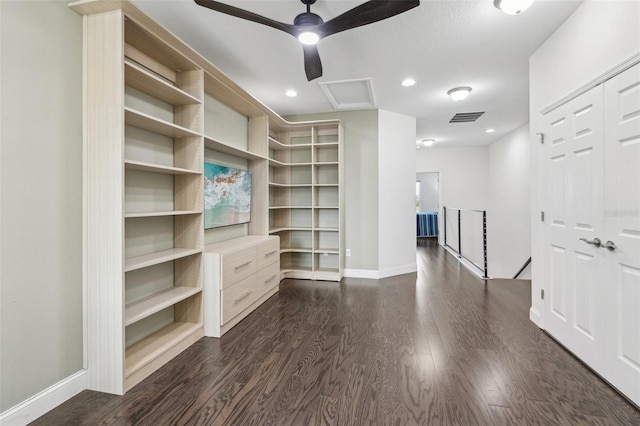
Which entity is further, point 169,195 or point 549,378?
point 169,195

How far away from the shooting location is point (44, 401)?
158cm

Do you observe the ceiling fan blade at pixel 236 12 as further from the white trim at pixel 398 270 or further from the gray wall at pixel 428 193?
the gray wall at pixel 428 193

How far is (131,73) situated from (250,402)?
2.36 metres

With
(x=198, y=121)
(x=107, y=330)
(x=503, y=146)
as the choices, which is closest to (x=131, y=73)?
(x=198, y=121)

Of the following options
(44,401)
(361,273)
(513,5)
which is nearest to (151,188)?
(44,401)

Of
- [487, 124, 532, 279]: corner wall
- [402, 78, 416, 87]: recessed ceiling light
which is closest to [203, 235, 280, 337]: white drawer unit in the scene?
[402, 78, 416, 87]: recessed ceiling light

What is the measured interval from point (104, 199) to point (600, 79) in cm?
349

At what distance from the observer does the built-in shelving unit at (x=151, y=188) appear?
5.68ft

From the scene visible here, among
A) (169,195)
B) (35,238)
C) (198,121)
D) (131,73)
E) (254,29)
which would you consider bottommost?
(35,238)

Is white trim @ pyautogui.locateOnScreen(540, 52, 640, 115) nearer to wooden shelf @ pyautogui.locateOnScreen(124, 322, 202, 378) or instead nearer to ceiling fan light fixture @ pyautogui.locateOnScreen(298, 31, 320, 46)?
ceiling fan light fixture @ pyautogui.locateOnScreen(298, 31, 320, 46)

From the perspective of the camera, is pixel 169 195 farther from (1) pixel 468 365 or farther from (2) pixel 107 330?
(1) pixel 468 365

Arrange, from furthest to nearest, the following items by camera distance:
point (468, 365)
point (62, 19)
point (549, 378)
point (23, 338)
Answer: point (468, 365), point (549, 378), point (62, 19), point (23, 338)

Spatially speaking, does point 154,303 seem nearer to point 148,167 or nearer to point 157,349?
point 157,349

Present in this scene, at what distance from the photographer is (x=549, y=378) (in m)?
1.89
